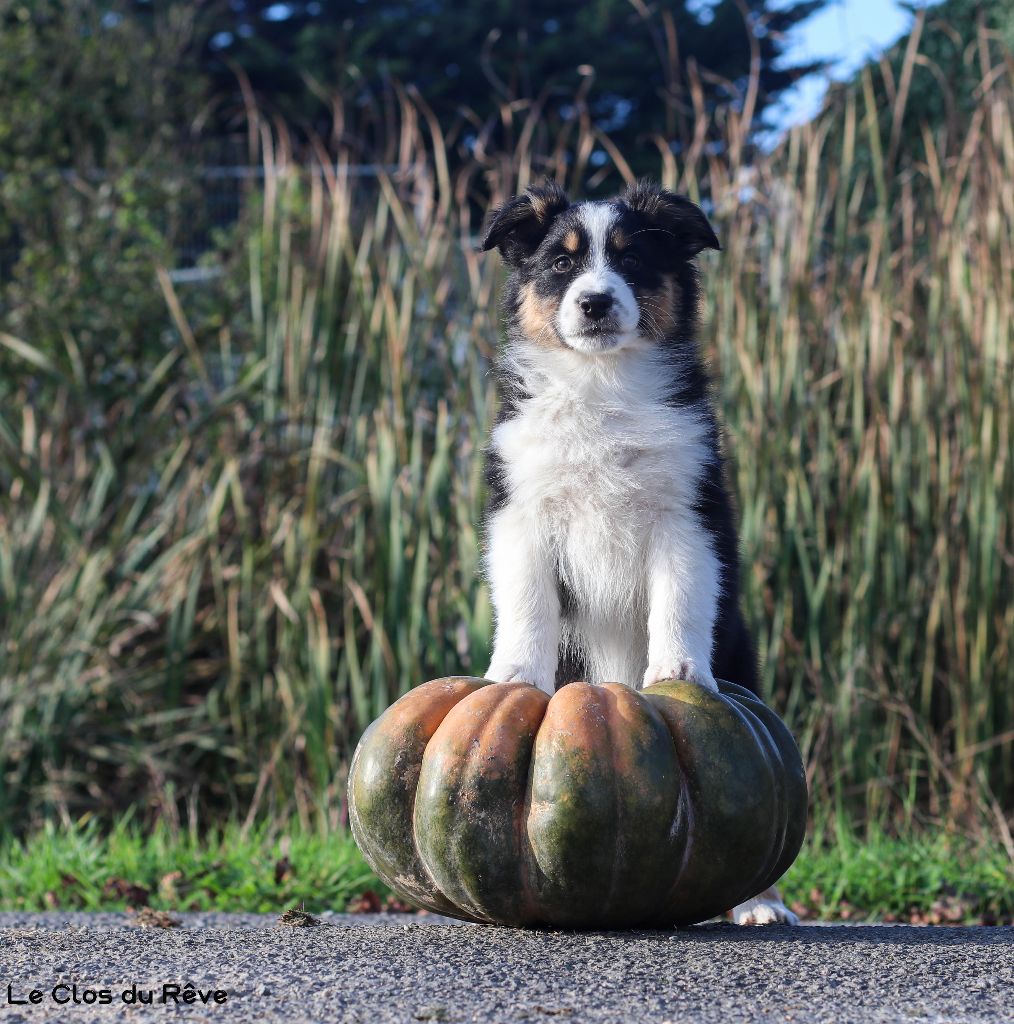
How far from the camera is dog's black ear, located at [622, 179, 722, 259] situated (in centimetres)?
344

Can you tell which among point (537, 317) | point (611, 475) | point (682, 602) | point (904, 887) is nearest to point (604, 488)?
point (611, 475)

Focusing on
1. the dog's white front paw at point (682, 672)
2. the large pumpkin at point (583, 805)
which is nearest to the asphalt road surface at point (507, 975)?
the large pumpkin at point (583, 805)

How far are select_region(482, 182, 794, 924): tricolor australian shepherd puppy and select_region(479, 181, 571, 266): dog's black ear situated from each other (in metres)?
0.01

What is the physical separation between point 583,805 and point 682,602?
1.89 feet

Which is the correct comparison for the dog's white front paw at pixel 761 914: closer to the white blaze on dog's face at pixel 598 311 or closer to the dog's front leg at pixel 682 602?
the dog's front leg at pixel 682 602

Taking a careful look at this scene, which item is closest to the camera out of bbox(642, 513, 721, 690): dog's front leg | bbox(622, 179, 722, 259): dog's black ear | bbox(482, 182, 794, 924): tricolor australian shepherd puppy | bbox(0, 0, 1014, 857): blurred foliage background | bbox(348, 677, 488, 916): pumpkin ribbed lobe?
bbox(348, 677, 488, 916): pumpkin ribbed lobe

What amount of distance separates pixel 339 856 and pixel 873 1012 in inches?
93.0

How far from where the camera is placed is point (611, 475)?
9.98 ft

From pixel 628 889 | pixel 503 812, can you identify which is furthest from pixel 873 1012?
pixel 503 812

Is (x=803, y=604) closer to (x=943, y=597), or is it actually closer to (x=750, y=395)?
(x=943, y=597)

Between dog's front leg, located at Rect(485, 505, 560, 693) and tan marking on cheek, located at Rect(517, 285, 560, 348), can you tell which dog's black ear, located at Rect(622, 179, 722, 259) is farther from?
dog's front leg, located at Rect(485, 505, 560, 693)

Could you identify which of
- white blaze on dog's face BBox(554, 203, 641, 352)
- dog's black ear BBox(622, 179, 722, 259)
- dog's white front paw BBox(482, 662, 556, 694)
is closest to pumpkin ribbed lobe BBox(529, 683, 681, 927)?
dog's white front paw BBox(482, 662, 556, 694)

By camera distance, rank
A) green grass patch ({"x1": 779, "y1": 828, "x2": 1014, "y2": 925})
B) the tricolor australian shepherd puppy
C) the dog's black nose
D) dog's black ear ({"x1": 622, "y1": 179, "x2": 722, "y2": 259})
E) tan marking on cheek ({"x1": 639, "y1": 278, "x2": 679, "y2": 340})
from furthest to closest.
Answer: green grass patch ({"x1": 779, "y1": 828, "x2": 1014, "y2": 925})
dog's black ear ({"x1": 622, "y1": 179, "x2": 722, "y2": 259})
tan marking on cheek ({"x1": 639, "y1": 278, "x2": 679, "y2": 340})
the dog's black nose
the tricolor australian shepherd puppy

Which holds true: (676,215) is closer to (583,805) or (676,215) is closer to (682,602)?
(682,602)
